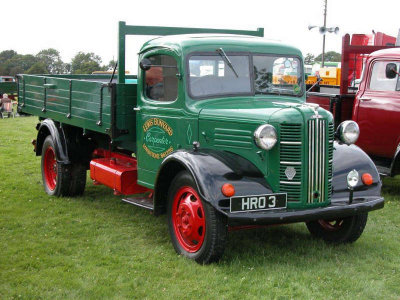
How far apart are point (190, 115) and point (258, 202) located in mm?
1290

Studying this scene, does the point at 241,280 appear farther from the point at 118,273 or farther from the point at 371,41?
the point at 371,41

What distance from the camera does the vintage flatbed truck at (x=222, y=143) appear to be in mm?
5012

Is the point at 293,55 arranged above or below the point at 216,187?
above

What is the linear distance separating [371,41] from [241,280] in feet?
41.6

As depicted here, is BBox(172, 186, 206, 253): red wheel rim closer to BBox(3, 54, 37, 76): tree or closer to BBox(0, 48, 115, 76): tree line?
BBox(0, 48, 115, 76): tree line

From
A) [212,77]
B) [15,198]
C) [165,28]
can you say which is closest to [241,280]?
[212,77]

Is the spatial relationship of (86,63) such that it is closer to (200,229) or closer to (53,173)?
(53,173)

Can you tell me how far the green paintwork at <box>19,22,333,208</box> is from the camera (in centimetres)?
515

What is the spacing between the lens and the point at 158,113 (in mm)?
6121

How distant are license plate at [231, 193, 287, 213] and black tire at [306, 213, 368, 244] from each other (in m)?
1.12

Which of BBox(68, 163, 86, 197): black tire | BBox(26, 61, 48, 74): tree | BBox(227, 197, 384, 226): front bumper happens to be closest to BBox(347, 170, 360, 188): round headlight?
BBox(227, 197, 384, 226): front bumper

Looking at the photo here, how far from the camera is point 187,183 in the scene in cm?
528

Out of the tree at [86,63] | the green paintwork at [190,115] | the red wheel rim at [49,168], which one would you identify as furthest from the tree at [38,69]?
the green paintwork at [190,115]

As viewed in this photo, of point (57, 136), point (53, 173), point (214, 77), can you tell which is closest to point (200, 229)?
point (214, 77)
